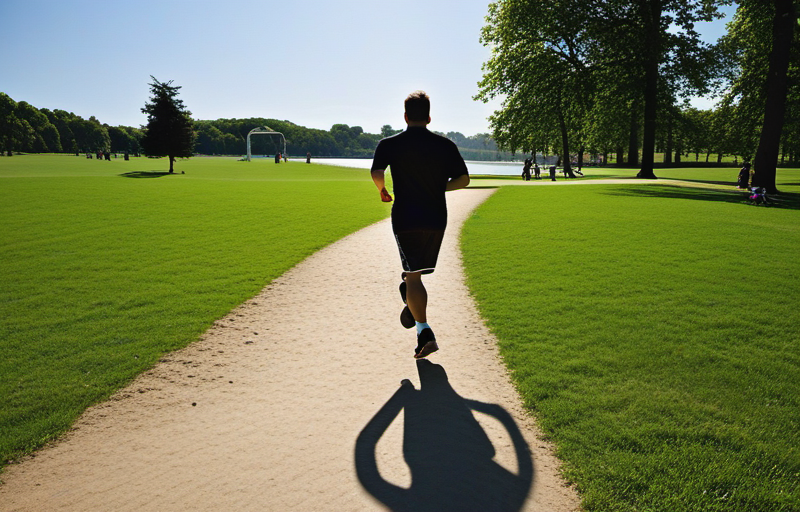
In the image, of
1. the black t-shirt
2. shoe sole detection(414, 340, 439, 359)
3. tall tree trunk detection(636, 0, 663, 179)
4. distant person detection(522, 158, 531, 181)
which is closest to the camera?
the black t-shirt

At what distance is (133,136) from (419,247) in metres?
159

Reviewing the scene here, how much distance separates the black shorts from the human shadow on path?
1073mm

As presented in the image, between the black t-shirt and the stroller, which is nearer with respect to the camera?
the black t-shirt

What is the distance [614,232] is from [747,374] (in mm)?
8196

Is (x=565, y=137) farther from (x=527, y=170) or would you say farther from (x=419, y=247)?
(x=419, y=247)

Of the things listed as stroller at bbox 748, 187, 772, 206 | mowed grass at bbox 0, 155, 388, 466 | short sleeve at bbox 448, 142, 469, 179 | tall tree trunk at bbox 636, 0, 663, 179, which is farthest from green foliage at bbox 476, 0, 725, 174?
short sleeve at bbox 448, 142, 469, 179

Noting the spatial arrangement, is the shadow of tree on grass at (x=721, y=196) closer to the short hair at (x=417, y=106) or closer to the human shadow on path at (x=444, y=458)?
the short hair at (x=417, y=106)

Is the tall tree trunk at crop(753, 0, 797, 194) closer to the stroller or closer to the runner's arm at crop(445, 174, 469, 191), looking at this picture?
the stroller

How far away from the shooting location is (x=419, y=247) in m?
4.20

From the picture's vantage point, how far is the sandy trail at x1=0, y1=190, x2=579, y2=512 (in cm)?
253

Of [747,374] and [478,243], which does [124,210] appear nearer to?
[478,243]

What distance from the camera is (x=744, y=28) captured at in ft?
97.3

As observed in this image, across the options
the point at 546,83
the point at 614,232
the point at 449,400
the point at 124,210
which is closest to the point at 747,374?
the point at 449,400

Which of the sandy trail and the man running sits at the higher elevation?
the man running
